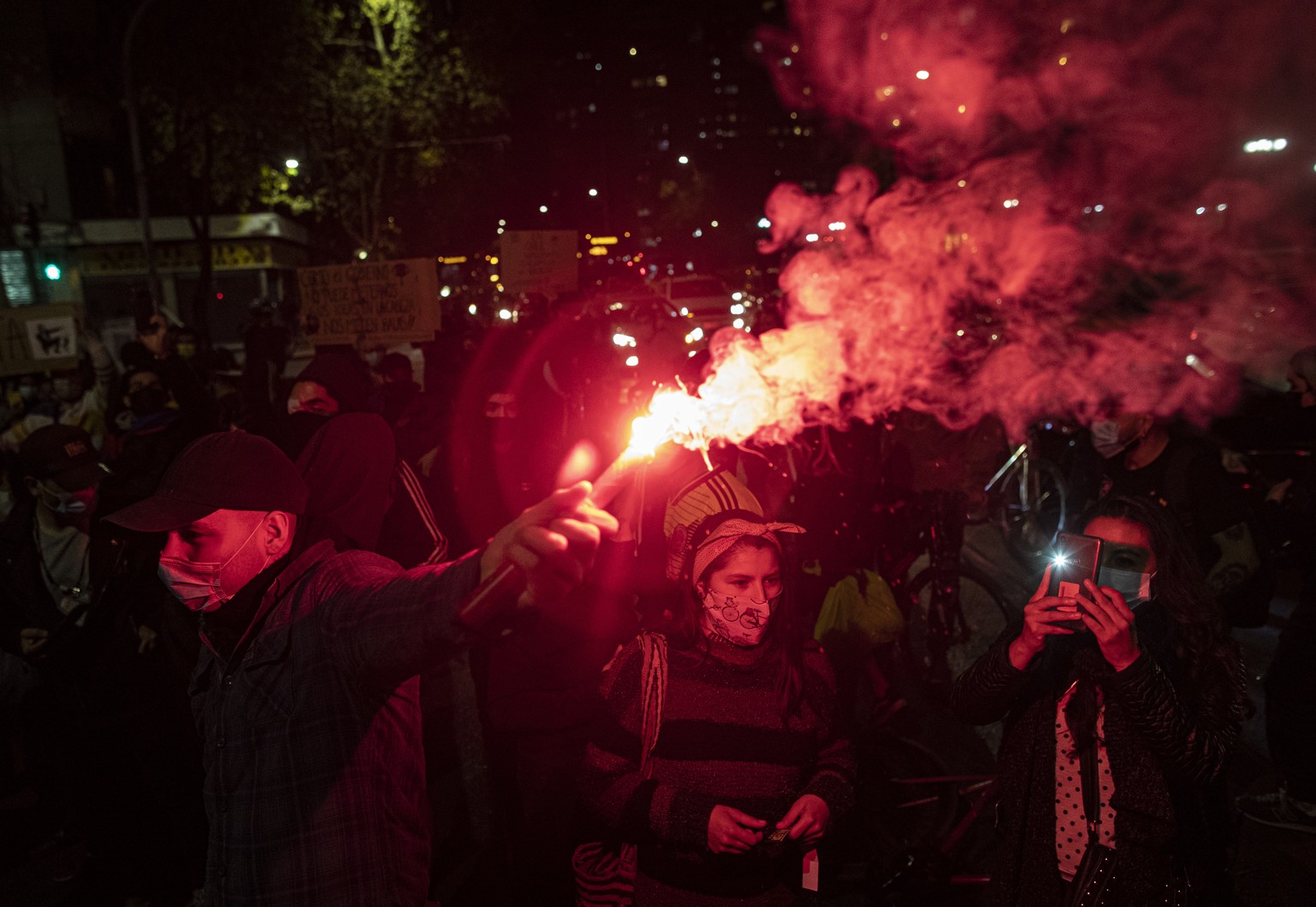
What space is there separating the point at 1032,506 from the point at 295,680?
9.04m

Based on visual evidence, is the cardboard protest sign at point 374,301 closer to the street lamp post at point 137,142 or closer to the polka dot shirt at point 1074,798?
the polka dot shirt at point 1074,798

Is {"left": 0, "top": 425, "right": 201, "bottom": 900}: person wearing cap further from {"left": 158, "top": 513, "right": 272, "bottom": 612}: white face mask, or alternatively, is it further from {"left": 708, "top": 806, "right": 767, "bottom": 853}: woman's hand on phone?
{"left": 708, "top": 806, "right": 767, "bottom": 853}: woman's hand on phone

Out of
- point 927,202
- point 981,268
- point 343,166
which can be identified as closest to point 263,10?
point 343,166

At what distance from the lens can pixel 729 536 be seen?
287 cm

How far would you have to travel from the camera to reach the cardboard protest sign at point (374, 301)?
32.2 ft

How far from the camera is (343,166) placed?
30.9 meters

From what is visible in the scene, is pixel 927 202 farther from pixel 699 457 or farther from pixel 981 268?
pixel 699 457

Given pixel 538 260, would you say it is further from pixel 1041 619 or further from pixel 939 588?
pixel 1041 619

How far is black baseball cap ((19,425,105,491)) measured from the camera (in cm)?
469

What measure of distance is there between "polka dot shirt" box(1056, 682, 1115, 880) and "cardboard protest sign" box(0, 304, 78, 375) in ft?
37.6

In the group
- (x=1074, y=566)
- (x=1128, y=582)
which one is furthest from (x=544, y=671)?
(x=1128, y=582)

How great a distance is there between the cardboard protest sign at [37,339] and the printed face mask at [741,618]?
10464mm

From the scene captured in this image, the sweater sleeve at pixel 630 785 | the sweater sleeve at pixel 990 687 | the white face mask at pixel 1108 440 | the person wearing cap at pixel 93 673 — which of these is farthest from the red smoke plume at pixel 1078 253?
the person wearing cap at pixel 93 673

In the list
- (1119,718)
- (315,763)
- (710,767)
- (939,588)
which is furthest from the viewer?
(939,588)
